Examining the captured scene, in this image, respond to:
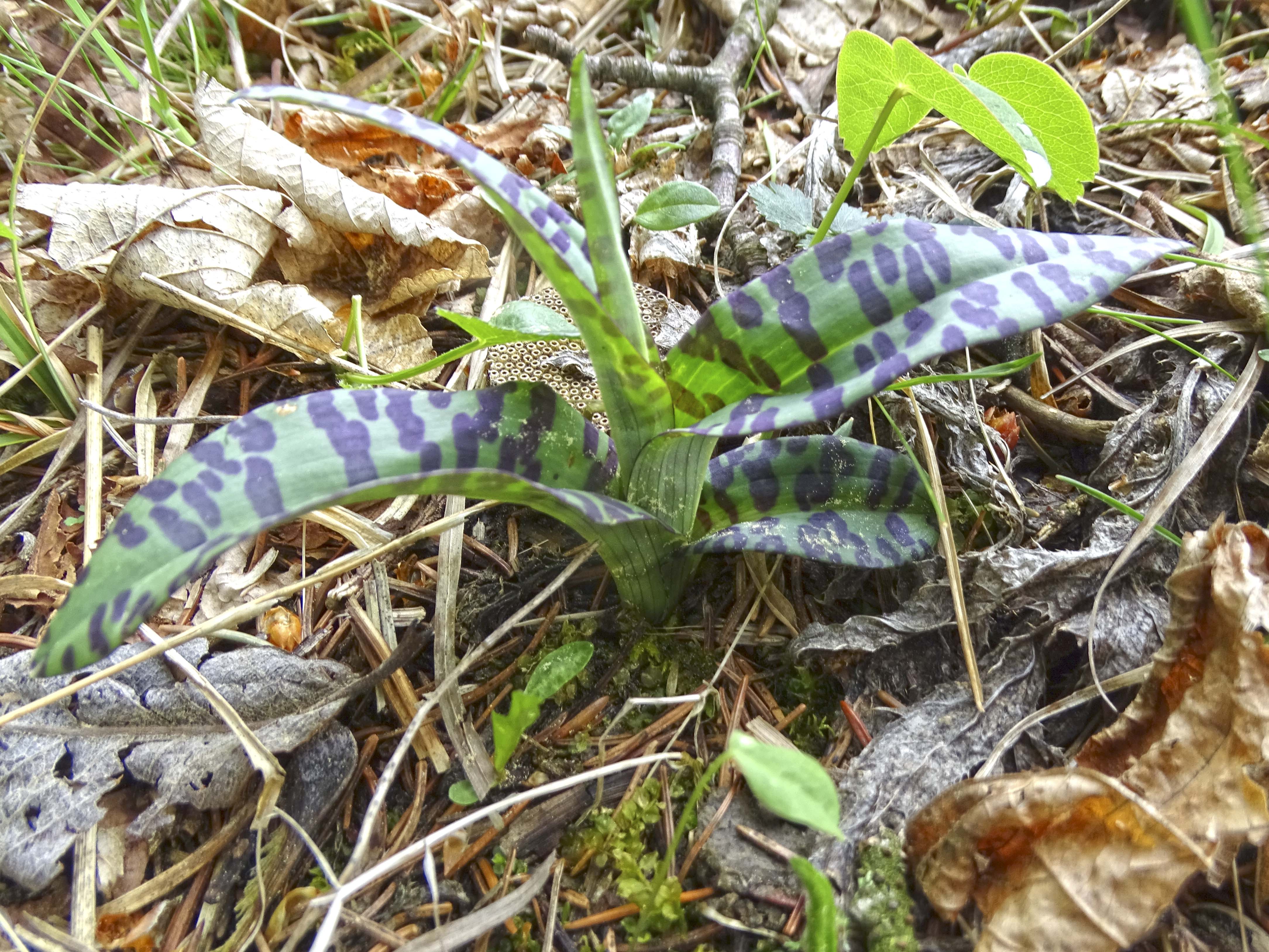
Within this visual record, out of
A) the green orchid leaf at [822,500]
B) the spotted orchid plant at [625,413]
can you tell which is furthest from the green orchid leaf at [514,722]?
the green orchid leaf at [822,500]

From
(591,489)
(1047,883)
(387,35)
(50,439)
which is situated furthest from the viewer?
(387,35)

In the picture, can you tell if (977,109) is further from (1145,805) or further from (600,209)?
(1145,805)

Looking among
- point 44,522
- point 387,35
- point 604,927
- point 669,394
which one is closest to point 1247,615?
point 669,394

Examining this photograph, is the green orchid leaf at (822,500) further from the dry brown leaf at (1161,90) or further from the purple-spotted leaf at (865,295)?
the dry brown leaf at (1161,90)

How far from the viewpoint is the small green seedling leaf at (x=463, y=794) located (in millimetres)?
1062

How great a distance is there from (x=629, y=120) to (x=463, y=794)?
1462 millimetres

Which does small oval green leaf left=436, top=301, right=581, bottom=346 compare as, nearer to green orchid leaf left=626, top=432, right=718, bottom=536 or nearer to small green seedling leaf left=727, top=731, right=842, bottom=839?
green orchid leaf left=626, top=432, right=718, bottom=536

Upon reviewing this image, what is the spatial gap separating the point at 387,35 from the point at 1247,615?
2.45m

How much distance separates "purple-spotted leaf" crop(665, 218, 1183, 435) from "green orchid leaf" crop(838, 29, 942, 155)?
0.18 m

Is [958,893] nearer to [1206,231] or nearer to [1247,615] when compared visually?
[1247,615]

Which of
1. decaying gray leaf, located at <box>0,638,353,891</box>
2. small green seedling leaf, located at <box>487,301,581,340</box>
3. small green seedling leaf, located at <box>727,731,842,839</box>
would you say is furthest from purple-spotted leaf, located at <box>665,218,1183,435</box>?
decaying gray leaf, located at <box>0,638,353,891</box>

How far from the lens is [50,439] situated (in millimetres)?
1451

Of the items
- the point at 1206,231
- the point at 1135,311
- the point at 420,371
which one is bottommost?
the point at 1135,311

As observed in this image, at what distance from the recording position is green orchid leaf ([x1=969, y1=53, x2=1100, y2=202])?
43.3 inches
